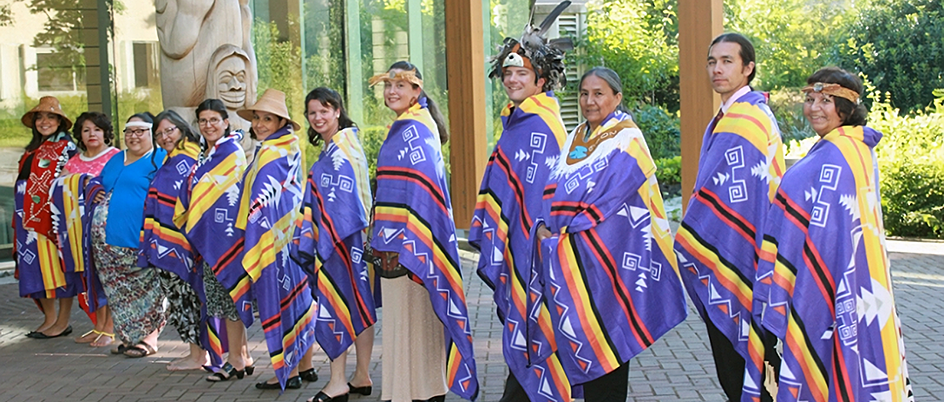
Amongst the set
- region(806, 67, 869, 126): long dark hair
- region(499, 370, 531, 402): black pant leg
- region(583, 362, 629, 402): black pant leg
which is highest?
region(806, 67, 869, 126): long dark hair

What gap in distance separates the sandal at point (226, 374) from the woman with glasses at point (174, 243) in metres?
0.26

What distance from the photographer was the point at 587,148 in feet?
14.7

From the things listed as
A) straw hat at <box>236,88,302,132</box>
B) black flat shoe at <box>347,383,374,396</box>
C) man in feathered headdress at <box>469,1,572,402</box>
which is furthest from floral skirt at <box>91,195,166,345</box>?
man in feathered headdress at <box>469,1,572,402</box>

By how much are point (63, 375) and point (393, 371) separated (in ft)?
9.17

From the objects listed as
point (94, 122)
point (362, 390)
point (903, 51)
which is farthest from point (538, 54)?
point (903, 51)

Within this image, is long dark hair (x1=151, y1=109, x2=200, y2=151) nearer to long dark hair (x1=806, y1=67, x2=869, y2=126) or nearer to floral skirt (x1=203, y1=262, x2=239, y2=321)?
floral skirt (x1=203, y1=262, x2=239, y2=321)

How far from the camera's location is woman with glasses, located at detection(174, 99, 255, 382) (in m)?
6.03

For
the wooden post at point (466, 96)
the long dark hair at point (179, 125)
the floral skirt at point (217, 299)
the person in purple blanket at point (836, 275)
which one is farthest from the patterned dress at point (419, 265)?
the wooden post at point (466, 96)

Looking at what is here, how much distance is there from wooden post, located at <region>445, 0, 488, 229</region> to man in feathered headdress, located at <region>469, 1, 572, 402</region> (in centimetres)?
602

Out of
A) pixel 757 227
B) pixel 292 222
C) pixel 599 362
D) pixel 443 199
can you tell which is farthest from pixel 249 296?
pixel 757 227

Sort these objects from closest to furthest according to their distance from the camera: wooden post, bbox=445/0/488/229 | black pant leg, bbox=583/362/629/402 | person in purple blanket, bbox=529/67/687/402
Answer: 1. person in purple blanket, bbox=529/67/687/402
2. black pant leg, bbox=583/362/629/402
3. wooden post, bbox=445/0/488/229

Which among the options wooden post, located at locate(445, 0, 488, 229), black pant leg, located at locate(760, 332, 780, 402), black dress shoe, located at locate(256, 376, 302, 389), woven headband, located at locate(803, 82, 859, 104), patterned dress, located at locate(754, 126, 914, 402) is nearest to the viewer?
patterned dress, located at locate(754, 126, 914, 402)

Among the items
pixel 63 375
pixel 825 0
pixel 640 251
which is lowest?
pixel 63 375

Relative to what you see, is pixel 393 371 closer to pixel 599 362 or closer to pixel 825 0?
pixel 599 362
